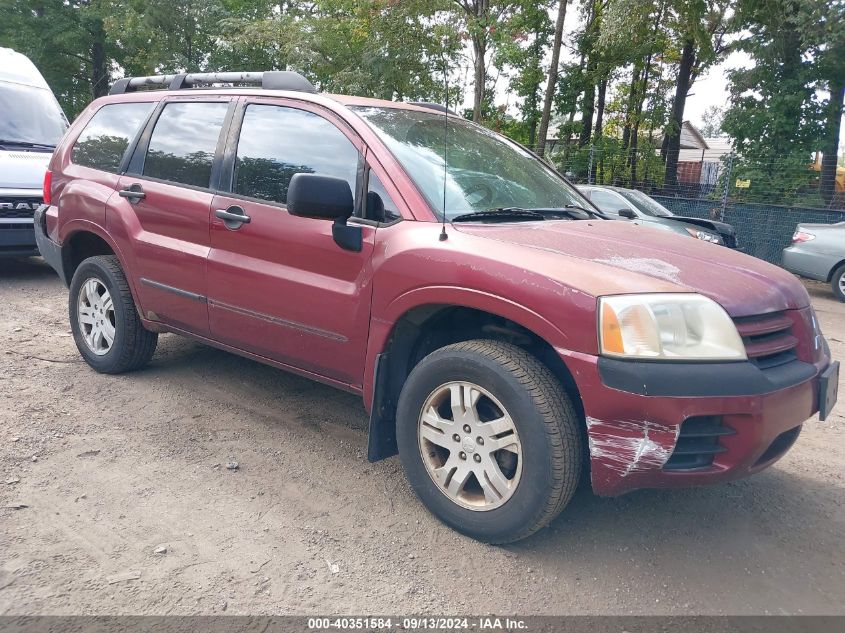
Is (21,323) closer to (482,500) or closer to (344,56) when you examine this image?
(482,500)

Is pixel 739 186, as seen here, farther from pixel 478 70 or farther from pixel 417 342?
pixel 417 342

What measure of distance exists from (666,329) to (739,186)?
43.4 feet

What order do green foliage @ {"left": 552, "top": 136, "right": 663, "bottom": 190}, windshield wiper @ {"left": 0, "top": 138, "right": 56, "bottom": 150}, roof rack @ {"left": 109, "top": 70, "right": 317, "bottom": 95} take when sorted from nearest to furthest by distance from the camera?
roof rack @ {"left": 109, "top": 70, "right": 317, "bottom": 95}, windshield wiper @ {"left": 0, "top": 138, "right": 56, "bottom": 150}, green foliage @ {"left": 552, "top": 136, "right": 663, "bottom": 190}

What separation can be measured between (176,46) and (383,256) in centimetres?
2232

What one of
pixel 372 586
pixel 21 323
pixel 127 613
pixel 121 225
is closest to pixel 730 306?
pixel 372 586

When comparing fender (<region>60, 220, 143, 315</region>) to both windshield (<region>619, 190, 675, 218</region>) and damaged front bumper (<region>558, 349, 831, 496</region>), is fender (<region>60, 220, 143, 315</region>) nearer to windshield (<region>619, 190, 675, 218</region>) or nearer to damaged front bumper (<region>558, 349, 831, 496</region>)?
damaged front bumper (<region>558, 349, 831, 496</region>)

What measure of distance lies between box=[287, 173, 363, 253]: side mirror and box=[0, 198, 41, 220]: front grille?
5930mm

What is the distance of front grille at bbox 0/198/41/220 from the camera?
755 cm

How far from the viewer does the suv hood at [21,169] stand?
7.67 m

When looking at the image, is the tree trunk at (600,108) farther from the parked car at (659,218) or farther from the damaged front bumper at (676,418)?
the damaged front bumper at (676,418)

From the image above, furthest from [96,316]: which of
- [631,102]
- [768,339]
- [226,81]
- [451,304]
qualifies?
[631,102]

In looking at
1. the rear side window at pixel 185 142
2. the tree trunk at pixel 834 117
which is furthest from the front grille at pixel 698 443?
the tree trunk at pixel 834 117

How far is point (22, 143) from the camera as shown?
827 cm

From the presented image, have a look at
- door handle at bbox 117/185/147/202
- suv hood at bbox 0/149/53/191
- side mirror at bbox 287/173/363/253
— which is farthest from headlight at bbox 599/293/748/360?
suv hood at bbox 0/149/53/191
